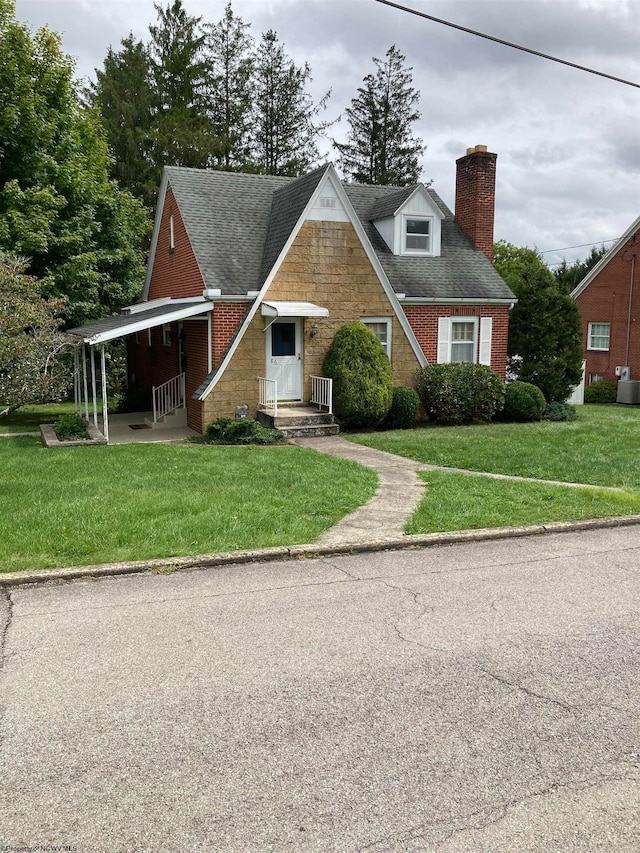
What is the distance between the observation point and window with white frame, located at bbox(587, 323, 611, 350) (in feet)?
101

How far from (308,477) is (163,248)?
11944 millimetres

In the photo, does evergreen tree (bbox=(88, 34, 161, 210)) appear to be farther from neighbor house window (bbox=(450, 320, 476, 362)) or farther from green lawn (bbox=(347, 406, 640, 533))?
green lawn (bbox=(347, 406, 640, 533))

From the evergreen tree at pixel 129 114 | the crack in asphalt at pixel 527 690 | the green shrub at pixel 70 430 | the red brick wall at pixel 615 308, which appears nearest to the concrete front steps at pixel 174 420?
the green shrub at pixel 70 430

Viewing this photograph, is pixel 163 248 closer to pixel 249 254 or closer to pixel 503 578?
pixel 249 254

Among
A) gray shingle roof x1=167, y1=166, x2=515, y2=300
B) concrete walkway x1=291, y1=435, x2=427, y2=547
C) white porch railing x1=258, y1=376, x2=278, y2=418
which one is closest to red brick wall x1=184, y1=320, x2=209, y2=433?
white porch railing x1=258, y1=376, x2=278, y2=418

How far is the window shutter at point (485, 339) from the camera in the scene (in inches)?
820

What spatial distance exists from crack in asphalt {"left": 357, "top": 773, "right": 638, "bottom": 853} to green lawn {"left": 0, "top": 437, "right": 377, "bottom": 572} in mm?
4626

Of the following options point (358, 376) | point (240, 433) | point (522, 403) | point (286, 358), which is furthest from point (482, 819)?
point (522, 403)

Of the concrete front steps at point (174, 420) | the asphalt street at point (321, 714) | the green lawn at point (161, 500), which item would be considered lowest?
the asphalt street at point (321, 714)

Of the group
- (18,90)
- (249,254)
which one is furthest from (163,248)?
(18,90)

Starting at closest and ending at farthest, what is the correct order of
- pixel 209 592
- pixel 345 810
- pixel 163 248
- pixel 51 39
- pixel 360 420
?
pixel 345 810, pixel 209 592, pixel 360 420, pixel 163 248, pixel 51 39

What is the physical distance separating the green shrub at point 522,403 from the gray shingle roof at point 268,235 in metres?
2.80

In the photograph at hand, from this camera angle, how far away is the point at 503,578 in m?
7.37

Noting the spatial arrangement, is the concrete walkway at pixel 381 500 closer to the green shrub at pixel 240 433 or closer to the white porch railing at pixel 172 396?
the green shrub at pixel 240 433
